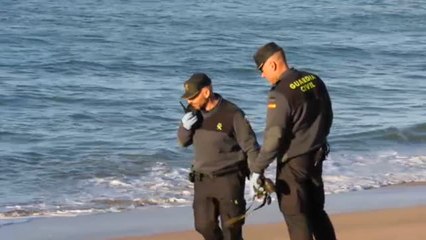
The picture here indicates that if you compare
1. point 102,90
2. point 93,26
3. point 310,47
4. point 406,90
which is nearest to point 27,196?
point 102,90

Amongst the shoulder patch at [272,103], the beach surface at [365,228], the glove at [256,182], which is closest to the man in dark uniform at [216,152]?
the glove at [256,182]

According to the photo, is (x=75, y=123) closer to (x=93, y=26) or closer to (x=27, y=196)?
(x=27, y=196)

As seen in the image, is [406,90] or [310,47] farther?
[310,47]

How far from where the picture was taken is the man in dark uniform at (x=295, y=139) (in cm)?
700

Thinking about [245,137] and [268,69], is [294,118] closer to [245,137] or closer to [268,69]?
[268,69]

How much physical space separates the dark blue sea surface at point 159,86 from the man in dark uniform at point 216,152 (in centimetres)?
354

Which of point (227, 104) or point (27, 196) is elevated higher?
point (227, 104)

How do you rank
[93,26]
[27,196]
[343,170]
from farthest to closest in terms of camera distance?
[93,26]
[343,170]
[27,196]

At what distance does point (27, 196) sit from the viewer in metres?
11.8

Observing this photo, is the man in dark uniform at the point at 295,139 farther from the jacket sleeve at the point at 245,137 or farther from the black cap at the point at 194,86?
the black cap at the point at 194,86

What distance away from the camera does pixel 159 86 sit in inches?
837

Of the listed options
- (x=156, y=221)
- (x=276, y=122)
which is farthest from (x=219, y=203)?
(x=156, y=221)

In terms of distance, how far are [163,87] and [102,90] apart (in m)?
1.28

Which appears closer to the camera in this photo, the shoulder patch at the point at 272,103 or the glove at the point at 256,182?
the shoulder patch at the point at 272,103
